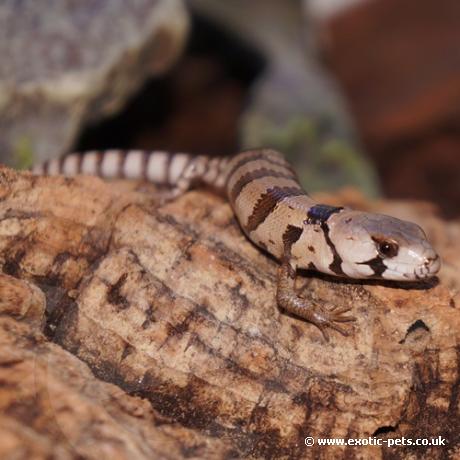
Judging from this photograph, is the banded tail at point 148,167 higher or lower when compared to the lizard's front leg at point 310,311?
higher

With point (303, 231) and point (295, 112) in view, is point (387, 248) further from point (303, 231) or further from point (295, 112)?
point (295, 112)

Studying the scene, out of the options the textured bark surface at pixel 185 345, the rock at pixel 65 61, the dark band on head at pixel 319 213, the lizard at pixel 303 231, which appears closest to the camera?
the textured bark surface at pixel 185 345

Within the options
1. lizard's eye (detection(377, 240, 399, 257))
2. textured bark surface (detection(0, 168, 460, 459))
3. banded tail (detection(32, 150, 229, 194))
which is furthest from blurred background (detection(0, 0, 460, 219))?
lizard's eye (detection(377, 240, 399, 257))

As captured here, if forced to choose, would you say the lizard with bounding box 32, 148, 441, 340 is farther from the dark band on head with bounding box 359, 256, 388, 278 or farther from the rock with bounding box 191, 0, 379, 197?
the rock with bounding box 191, 0, 379, 197

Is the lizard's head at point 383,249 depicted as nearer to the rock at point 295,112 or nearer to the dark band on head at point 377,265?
the dark band on head at point 377,265

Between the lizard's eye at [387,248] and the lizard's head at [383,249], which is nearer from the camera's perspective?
the lizard's head at [383,249]

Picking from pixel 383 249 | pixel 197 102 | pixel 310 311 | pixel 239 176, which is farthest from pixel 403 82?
pixel 310 311

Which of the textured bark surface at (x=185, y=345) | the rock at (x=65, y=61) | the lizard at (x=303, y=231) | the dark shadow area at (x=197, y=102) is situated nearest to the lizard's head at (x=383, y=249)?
the lizard at (x=303, y=231)

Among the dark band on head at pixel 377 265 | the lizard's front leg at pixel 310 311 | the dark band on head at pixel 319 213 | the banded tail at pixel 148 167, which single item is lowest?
the lizard's front leg at pixel 310 311
